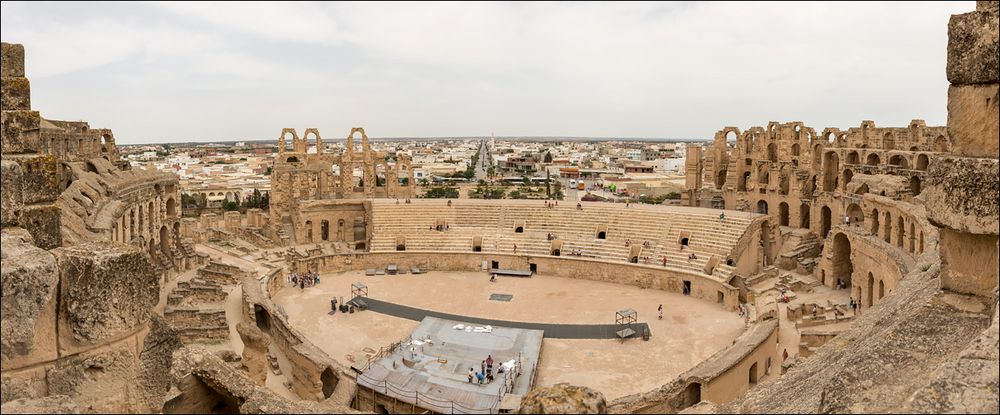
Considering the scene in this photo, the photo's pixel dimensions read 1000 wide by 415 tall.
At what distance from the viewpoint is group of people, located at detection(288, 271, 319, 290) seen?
26.3 meters

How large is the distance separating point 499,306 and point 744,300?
940 centimetres

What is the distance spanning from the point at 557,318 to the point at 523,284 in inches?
202

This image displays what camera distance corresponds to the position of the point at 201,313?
736 inches

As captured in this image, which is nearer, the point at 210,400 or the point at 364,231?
the point at 210,400

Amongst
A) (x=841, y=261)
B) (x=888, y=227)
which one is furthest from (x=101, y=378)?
(x=841, y=261)

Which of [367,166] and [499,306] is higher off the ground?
[367,166]

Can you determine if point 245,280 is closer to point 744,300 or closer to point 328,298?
point 328,298

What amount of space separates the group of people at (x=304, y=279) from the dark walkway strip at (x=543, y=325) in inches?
189

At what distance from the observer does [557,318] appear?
2178 centimetres

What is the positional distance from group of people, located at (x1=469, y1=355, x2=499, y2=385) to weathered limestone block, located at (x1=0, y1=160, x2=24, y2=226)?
11017mm

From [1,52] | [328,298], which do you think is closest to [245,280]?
[328,298]

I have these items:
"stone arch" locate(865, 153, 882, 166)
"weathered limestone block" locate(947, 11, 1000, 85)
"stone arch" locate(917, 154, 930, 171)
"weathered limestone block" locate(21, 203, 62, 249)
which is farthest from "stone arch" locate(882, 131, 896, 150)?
"weathered limestone block" locate(21, 203, 62, 249)

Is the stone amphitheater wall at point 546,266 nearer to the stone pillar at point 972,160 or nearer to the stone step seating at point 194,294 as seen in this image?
the stone step seating at point 194,294

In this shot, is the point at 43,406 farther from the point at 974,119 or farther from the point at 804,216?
the point at 804,216
